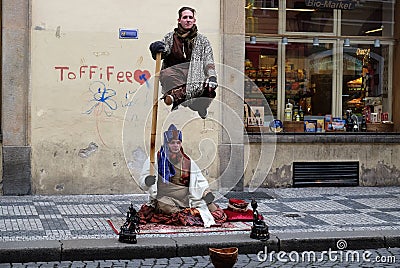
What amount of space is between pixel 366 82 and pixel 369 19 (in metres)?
1.16

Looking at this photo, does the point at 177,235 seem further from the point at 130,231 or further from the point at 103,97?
the point at 103,97

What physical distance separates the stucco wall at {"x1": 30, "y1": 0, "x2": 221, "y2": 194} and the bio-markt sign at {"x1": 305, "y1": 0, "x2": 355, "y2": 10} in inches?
103

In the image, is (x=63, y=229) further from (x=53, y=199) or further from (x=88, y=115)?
(x=88, y=115)

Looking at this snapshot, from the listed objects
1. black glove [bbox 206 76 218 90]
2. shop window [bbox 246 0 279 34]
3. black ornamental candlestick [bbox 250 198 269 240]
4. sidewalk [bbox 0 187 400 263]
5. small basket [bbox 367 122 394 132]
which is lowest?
sidewalk [bbox 0 187 400 263]

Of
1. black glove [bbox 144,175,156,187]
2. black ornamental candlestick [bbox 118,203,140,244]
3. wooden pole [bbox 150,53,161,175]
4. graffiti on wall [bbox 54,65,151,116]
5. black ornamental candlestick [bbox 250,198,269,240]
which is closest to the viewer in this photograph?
black ornamental candlestick [bbox 118,203,140,244]

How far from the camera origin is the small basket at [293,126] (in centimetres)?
1336

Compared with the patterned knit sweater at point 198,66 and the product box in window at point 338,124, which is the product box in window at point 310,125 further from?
the patterned knit sweater at point 198,66

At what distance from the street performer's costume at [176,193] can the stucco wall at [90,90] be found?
7.82 feet

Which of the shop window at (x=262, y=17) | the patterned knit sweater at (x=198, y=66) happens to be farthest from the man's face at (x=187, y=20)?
the shop window at (x=262, y=17)

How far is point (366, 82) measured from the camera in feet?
45.9

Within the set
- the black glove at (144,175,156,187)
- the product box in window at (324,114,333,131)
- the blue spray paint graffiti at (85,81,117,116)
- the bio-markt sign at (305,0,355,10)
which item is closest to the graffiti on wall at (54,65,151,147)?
the blue spray paint graffiti at (85,81,117,116)

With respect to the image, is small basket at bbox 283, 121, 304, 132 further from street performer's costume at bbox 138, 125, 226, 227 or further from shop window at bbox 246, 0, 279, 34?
street performer's costume at bbox 138, 125, 226, 227

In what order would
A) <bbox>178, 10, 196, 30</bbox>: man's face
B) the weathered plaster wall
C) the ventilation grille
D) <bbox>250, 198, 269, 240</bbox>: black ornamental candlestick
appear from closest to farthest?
1. <bbox>250, 198, 269, 240</bbox>: black ornamental candlestick
2. <bbox>178, 10, 196, 30</bbox>: man's face
3. the weathered plaster wall
4. the ventilation grille

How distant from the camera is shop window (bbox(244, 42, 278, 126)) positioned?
13.1 meters
